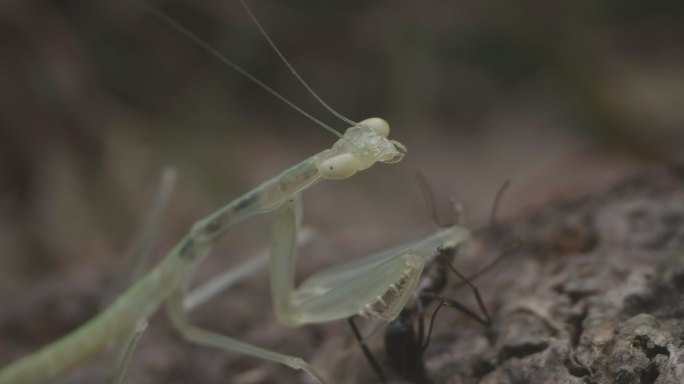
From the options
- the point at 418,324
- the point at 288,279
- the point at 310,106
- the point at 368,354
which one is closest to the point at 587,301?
the point at 418,324

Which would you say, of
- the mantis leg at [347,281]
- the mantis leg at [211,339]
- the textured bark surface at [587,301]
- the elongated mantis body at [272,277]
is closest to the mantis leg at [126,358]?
the elongated mantis body at [272,277]

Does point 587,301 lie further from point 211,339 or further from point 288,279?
point 211,339

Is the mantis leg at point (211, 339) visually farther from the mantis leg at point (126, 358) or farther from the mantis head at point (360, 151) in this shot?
the mantis head at point (360, 151)

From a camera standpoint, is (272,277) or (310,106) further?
(310,106)

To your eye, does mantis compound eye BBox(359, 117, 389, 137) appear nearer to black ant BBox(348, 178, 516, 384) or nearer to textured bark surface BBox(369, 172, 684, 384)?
Answer: black ant BBox(348, 178, 516, 384)

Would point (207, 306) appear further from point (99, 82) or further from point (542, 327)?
point (99, 82)

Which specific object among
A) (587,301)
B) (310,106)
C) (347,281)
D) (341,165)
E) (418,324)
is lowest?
(587,301)
